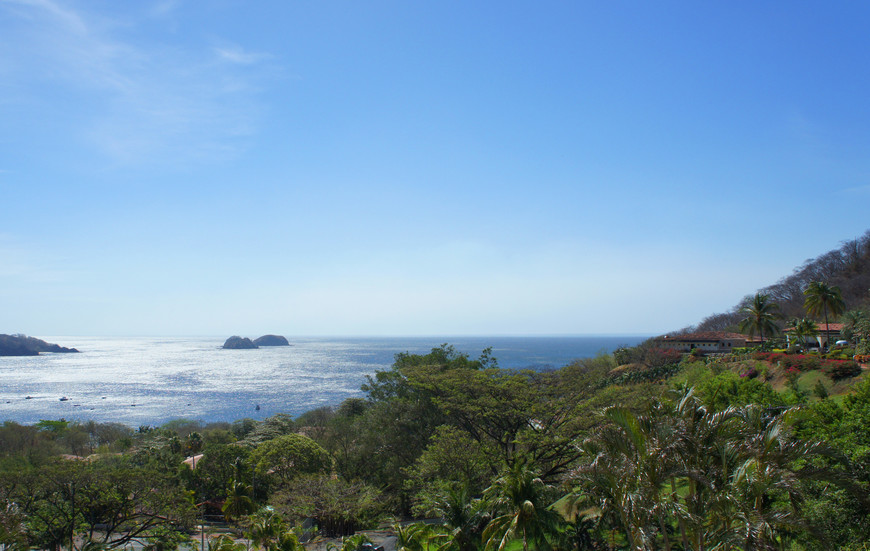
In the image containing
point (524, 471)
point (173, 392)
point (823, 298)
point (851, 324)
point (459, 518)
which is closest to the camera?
point (524, 471)

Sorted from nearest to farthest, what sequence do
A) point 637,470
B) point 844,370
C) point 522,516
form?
point 637,470 < point 522,516 < point 844,370

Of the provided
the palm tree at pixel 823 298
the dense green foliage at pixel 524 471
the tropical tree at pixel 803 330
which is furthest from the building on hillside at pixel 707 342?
the palm tree at pixel 823 298

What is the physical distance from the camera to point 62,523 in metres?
24.7

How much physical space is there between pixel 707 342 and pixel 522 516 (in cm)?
6094

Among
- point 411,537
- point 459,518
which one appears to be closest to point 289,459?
point 411,537

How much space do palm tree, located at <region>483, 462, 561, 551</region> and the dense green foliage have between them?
6cm

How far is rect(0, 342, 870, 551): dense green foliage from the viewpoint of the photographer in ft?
38.5

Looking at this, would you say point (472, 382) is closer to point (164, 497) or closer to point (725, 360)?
point (164, 497)

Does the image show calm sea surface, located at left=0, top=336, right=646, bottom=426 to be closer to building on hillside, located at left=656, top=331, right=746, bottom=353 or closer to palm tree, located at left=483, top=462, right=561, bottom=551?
building on hillside, located at left=656, top=331, right=746, bottom=353

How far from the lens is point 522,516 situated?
16703mm

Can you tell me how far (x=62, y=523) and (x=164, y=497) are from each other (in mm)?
A: 4760

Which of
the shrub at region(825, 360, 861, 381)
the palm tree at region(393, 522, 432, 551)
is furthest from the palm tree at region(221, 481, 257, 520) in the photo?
the shrub at region(825, 360, 861, 381)

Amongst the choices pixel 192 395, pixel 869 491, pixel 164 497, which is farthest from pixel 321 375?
pixel 869 491

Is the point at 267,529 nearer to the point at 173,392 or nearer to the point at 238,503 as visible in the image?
the point at 238,503
